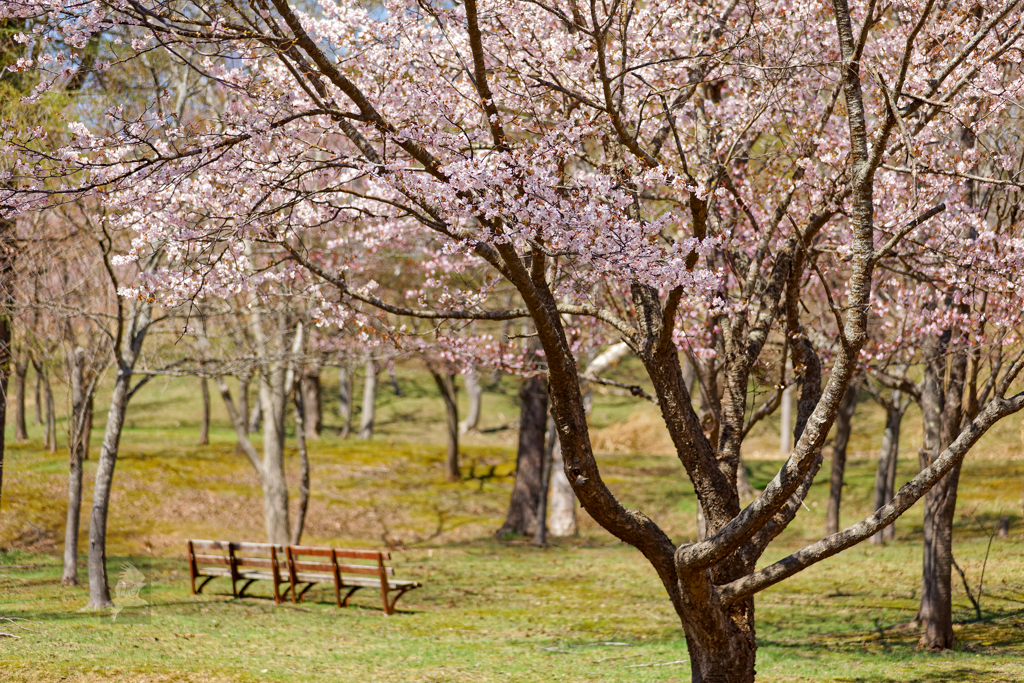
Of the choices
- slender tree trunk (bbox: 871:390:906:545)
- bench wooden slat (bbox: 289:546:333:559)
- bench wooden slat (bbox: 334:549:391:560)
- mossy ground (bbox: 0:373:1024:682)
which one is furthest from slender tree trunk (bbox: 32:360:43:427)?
slender tree trunk (bbox: 871:390:906:545)

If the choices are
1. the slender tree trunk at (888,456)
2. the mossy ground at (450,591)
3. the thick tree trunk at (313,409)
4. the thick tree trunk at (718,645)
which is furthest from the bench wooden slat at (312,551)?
the thick tree trunk at (313,409)

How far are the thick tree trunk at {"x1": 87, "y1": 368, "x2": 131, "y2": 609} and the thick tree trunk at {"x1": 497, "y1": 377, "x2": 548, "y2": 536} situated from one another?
374 inches

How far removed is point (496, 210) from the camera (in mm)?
4949

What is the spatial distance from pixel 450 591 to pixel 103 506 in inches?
211

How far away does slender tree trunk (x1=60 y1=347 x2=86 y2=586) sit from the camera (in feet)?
37.6

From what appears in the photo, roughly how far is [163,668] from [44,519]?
11572 mm

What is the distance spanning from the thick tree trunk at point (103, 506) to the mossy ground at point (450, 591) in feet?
1.17

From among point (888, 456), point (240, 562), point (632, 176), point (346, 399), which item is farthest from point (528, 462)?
point (346, 399)

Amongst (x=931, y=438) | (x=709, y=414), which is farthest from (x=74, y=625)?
(x=931, y=438)

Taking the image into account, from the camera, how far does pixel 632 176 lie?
6199 millimetres

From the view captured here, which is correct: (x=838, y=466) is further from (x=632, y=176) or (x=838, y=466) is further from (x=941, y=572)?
(x=632, y=176)

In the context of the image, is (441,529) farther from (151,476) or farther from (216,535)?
(151,476)

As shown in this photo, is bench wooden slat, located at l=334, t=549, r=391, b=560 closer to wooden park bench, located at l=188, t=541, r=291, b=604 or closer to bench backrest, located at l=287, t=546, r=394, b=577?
bench backrest, located at l=287, t=546, r=394, b=577

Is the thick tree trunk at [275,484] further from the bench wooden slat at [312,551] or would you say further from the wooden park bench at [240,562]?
the bench wooden slat at [312,551]
